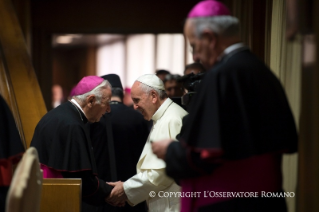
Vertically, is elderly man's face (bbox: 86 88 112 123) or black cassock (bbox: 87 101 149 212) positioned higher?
elderly man's face (bbox: 86 88 112 123)

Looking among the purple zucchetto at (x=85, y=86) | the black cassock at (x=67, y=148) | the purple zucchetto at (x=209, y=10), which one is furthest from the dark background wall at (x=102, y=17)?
the purple zucchetto at (x=209, y=10)

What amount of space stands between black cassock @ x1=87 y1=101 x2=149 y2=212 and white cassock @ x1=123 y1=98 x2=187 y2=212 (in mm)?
999

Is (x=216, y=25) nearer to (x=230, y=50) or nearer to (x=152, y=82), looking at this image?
(x=230, y=50)

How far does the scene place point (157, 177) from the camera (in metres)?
3.84

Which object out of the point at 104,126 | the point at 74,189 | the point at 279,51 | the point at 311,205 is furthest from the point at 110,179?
the point at 311,205

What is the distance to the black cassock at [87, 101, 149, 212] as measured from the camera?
16.4 feet

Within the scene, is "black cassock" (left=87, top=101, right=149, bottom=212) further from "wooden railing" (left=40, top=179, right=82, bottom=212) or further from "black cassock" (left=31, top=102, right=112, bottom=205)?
"wooden railing" (left=40, top=179, right=82, bottom=212)

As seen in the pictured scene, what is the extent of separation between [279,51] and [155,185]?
129 centimetres

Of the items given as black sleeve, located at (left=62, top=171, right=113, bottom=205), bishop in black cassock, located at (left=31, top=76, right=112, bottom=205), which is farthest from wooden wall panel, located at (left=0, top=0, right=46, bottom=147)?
black sleeve, located at (left=62, top=171, right=113, bottom=205)

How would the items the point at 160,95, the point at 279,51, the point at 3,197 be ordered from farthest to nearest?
the point at 160,95
the point at 279,51
the point at 3,197

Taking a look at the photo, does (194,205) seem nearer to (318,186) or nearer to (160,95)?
(318,186)

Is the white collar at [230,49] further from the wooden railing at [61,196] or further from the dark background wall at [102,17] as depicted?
the dark background wall at [102,17]

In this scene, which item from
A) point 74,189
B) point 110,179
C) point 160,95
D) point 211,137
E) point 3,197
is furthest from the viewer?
point 110,179

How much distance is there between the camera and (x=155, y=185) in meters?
3.86
